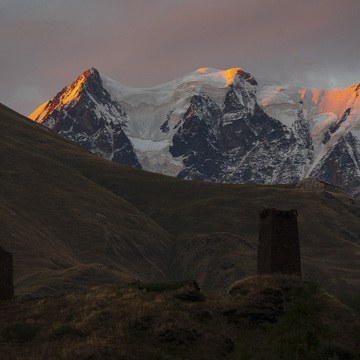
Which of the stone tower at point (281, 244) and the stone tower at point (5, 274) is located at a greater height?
the stone tower at point (281, 244)

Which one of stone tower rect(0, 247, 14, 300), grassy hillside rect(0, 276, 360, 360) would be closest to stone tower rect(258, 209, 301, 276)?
grassy hillside rect(0, 276, 360, 360)

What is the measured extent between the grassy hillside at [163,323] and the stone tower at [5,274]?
2.57 m

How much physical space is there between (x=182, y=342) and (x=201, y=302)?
24.3ft

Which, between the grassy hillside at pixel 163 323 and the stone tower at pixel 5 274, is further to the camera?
the stone tower at pixel 5 274

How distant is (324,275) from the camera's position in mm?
177750

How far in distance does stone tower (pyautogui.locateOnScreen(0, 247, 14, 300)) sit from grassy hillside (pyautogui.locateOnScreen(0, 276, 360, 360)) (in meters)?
2.57

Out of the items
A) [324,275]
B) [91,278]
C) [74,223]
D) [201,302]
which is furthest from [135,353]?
[74,223]

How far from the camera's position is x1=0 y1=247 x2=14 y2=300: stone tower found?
2208 inches

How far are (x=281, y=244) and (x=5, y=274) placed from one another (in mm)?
20162

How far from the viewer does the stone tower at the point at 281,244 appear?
5866cm

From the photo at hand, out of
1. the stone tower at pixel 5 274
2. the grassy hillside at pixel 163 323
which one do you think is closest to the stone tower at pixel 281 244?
the grassy hillside at pixel 163 323

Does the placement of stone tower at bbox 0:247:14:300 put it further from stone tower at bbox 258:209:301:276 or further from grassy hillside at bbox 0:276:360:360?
stone tower at bbox 258:209:301:276

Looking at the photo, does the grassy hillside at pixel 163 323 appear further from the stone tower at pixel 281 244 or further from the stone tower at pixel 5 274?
the stone tower at pixel 5 274

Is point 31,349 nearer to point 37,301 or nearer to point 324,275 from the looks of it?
point 37,301
